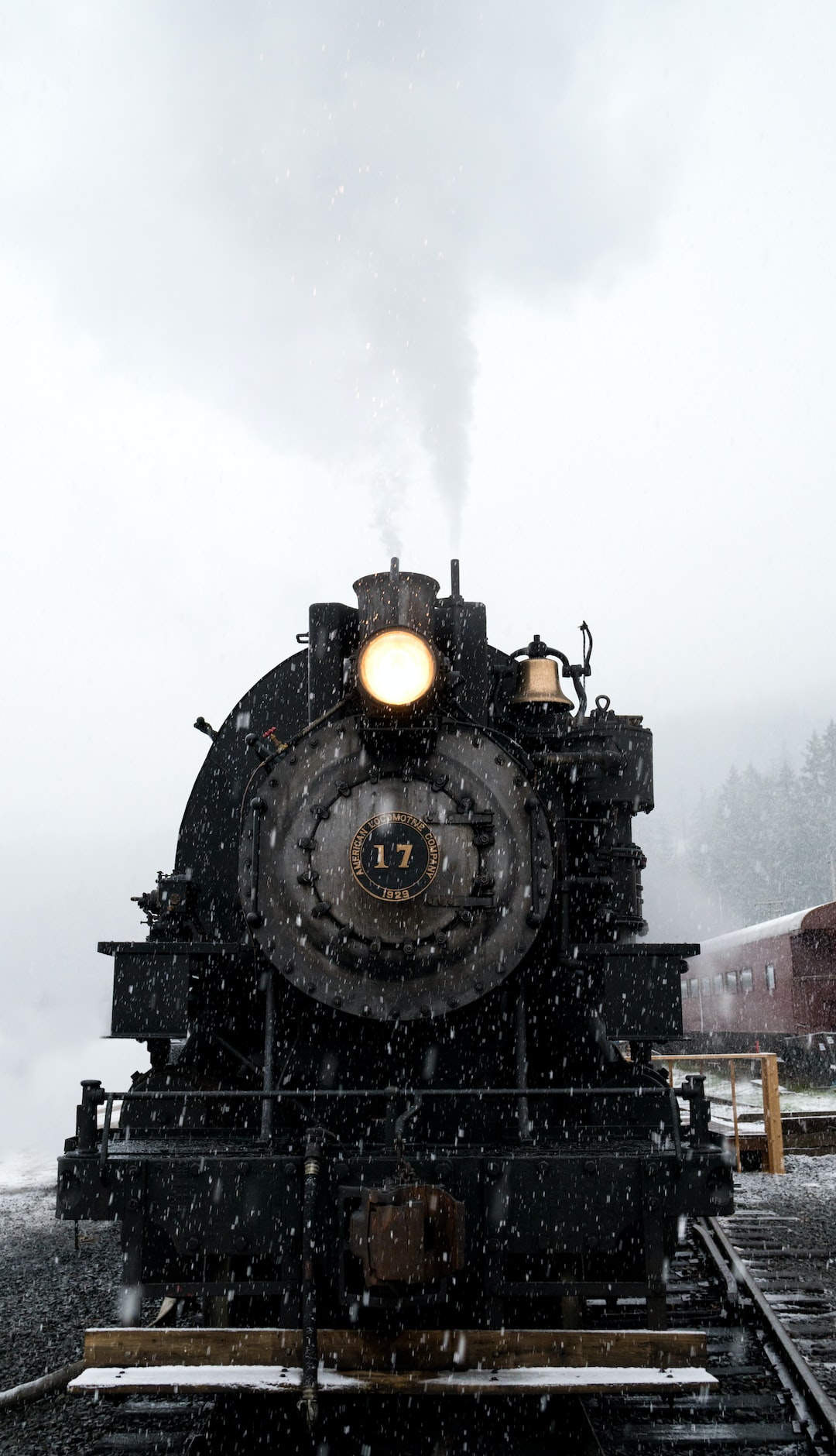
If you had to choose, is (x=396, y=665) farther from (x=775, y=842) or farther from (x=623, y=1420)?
(x=775, y=842)

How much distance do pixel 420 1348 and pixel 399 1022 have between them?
3.71ft

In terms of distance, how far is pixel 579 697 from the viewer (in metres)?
5.77

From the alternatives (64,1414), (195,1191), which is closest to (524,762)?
(195,1191)

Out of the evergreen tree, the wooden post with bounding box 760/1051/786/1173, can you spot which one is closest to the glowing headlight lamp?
the wooden post with bounding box 760/1051/786/1173

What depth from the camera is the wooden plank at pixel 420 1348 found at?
3680 mm

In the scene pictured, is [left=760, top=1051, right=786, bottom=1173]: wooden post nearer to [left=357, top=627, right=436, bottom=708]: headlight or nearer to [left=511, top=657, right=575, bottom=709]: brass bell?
[left=511, top=657, right=575, bottom=709]: brass bell

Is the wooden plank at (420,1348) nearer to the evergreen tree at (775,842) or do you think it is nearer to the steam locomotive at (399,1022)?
the steam locomotive at (399,1022)

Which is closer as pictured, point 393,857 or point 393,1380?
point 393,1380

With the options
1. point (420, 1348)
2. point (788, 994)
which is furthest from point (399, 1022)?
point (788, 994)

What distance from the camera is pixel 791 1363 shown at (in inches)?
203

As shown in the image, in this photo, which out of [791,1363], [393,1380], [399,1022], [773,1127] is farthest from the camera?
[773,1127]

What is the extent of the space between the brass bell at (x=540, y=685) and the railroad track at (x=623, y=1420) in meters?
2.90

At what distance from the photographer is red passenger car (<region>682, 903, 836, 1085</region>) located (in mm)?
18562

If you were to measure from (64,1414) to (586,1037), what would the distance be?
2694 mm
